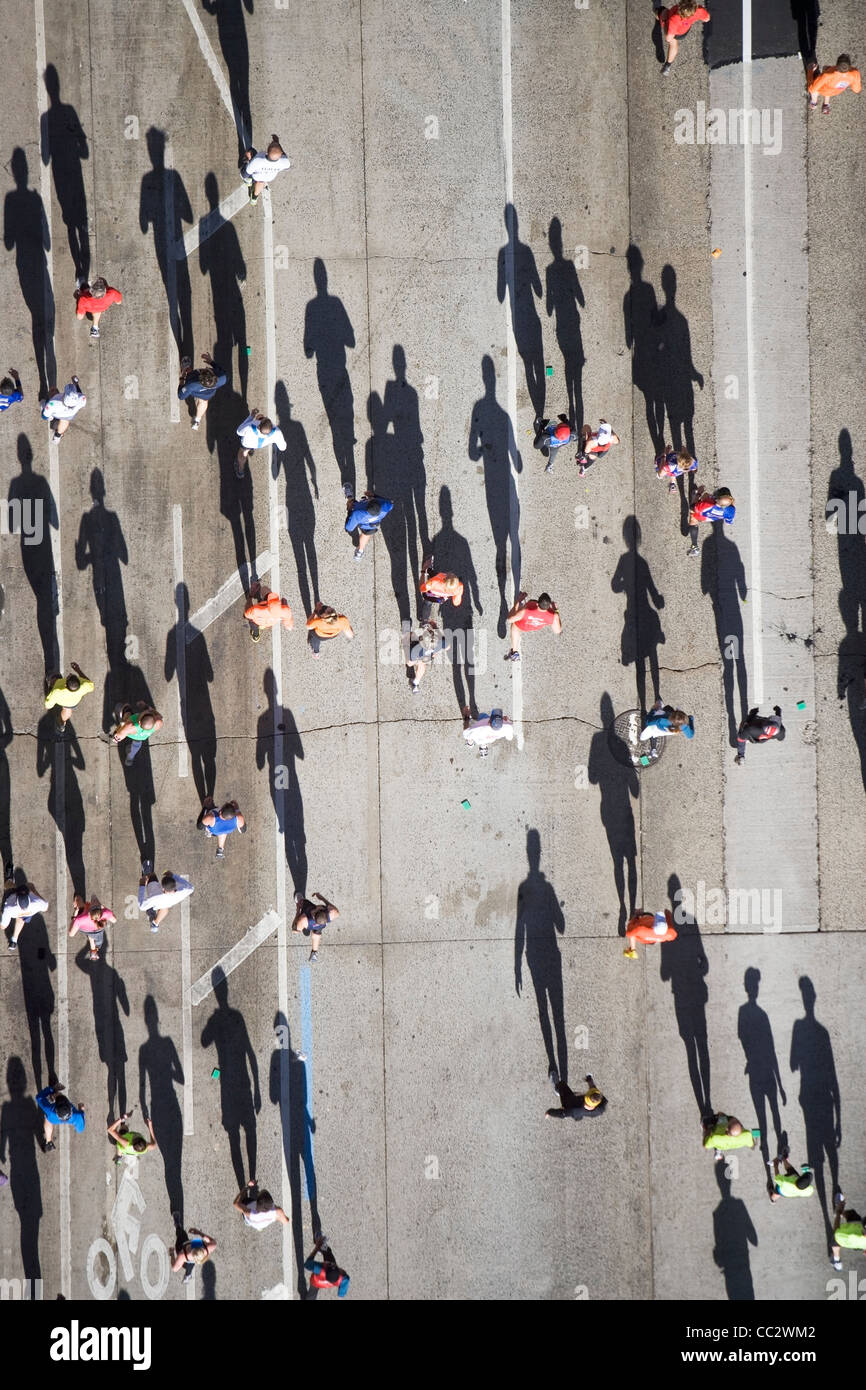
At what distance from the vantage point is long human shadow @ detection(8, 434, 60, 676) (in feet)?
52.1

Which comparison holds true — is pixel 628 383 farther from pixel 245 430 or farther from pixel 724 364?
pixel 245 430

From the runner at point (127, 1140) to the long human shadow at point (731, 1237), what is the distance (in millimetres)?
7337

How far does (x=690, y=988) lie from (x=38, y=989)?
8525 millimetres

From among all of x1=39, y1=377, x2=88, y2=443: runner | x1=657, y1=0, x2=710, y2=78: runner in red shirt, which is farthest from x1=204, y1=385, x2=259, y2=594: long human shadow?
x1=657, y1=0, x2=710, y2=78: runner in red shirt

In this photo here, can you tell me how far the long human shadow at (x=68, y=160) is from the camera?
1579cm

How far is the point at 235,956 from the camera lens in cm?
1582

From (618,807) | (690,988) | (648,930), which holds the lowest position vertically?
(690,988)

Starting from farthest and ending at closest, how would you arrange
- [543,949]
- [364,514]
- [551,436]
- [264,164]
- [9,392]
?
[543,949]
[9,392]
[551,436]
[264,164]
[364,514]

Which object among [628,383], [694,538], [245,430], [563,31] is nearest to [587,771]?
[694,538]

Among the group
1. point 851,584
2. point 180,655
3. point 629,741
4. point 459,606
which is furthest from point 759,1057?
point 180,655

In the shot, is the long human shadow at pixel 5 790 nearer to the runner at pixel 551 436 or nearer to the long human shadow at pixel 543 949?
the long human shadow at pixel 543 949

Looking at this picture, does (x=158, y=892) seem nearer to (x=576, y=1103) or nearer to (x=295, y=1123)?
(x=295, y=1123)

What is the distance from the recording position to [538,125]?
15.8 metres

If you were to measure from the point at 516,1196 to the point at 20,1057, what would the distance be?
264 inches
